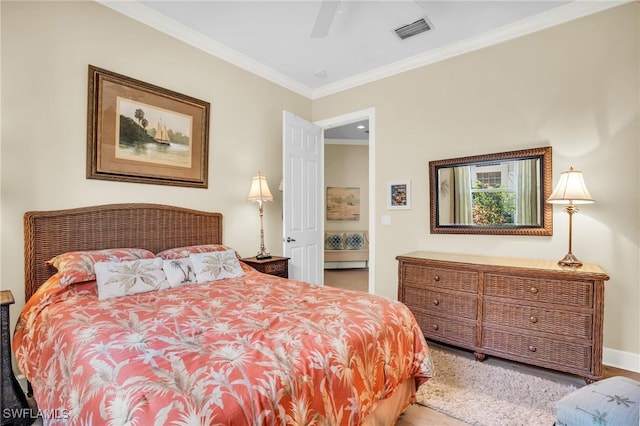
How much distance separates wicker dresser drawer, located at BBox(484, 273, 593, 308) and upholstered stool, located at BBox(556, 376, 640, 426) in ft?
3.30

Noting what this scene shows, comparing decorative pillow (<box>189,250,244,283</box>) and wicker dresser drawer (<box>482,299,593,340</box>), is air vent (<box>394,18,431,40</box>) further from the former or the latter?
decorative pillow (<box>189,250,244,283</box>)

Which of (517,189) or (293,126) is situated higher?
(293,126)

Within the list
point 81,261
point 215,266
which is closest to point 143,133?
point 81,261

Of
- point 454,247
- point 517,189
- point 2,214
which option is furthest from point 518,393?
point 2,214

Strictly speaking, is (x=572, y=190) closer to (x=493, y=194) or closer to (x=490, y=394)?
(x=493, y=194)

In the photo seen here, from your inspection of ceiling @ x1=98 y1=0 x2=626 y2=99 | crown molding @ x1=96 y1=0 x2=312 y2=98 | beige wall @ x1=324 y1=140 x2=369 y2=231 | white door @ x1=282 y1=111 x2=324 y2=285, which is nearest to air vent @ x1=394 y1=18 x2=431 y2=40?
ceiling @ x1=98 y1=0 x2=626 y2=99

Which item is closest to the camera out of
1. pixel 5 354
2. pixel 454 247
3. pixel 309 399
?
pixel 309 399

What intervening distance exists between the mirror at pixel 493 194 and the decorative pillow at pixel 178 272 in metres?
2.39

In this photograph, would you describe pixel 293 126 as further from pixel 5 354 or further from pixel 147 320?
pixel 5 354

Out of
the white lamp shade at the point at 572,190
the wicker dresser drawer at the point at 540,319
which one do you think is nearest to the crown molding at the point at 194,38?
the white lamp shade at the point at 572,190

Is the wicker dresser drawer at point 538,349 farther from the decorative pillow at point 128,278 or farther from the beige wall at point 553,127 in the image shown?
the decorative pillow at point 128,278

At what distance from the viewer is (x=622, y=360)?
240 cm

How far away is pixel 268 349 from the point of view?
3.87ft

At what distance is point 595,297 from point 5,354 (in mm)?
3561
